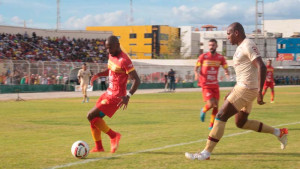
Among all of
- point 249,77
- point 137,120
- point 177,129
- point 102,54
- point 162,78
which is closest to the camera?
point 249,77

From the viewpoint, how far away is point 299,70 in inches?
3236

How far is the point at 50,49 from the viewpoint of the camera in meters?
57.2

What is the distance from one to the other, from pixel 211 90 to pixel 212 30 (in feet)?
377

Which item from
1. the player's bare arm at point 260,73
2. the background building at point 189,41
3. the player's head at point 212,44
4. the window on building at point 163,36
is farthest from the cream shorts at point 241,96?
the background building at point 189,41

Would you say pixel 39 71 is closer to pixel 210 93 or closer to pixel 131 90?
pixel 210 93

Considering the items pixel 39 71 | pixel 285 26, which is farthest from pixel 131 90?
pixel 285 26

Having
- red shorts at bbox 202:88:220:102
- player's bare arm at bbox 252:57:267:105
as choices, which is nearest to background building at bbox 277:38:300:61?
red shorts at bbox 202:88:220:102

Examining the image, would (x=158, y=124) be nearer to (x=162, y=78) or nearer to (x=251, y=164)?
(x=251, y=164)

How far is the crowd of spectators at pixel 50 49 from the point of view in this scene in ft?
170

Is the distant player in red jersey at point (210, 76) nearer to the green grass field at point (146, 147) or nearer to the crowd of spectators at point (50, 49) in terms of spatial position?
the green grass field at point (146, 147)

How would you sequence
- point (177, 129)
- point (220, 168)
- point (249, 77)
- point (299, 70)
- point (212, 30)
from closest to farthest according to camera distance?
point (220, 168) → point (249, 77) → point (177, 129) → point (299, 70) → point (212, 30)

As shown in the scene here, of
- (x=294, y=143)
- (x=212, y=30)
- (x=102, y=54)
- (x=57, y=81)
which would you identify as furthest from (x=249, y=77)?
(x=212, y=30)

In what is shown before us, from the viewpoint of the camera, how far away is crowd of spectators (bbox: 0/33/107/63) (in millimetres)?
51781

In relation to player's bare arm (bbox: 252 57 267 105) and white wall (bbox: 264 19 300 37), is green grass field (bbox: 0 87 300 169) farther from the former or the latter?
white wall (bbox: 264 19 300 37)
